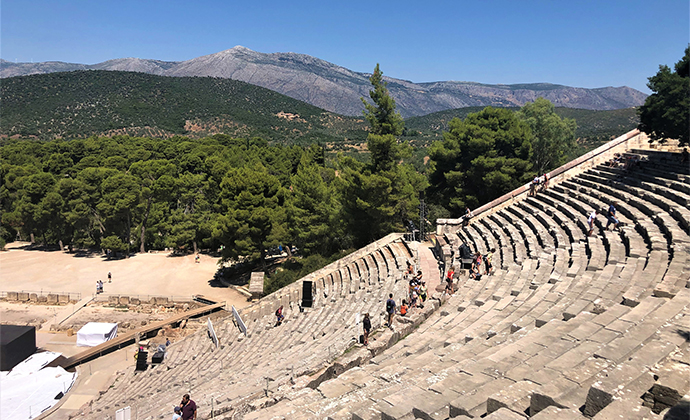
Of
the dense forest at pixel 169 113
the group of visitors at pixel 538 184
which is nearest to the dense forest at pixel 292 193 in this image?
the group of visitors at pixel 538 184

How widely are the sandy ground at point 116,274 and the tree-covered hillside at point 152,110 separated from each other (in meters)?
73.5

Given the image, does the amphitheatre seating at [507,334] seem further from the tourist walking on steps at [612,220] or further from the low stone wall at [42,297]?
the low stone wall at [42,297]

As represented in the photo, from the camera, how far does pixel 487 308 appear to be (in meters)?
11.6

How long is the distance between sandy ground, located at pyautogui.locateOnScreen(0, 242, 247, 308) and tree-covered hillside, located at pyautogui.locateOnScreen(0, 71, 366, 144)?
73493 millimetres

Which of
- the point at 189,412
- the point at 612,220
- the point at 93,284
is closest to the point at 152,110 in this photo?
the point at 93,284

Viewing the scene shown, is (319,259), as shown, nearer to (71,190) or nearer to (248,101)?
(71,190)

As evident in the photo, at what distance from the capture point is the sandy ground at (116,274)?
32344 mm

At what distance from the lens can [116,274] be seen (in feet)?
119

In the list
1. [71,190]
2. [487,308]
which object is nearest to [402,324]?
[487,308]

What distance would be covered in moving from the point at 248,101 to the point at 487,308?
517 ft

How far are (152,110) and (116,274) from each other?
109 metres

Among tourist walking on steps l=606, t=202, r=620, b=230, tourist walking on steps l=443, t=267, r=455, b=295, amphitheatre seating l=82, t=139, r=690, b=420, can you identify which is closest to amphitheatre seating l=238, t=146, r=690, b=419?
amphitheatre seating l=82, t=139, r=690, b=420

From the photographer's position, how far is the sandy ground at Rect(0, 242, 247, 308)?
32344 mm

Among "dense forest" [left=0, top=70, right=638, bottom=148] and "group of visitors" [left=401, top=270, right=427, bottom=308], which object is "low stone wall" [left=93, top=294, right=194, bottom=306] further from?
"dense forest" [left=0, top=70, right=638, bottom=148]
